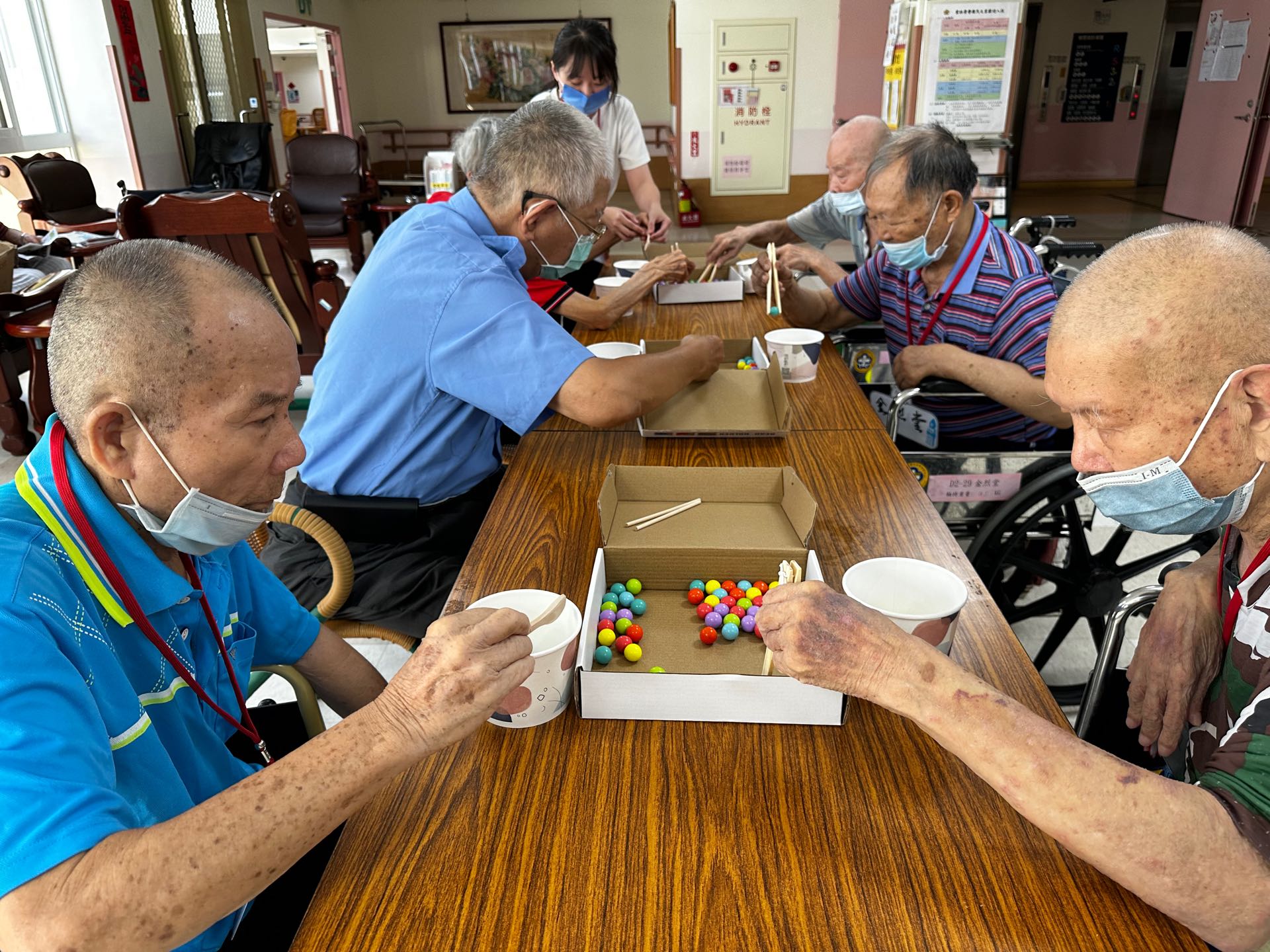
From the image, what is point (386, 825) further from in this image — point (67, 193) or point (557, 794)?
point (67, 193)

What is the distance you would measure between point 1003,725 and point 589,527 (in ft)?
2.45

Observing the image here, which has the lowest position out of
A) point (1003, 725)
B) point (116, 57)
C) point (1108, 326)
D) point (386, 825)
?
point (386, 825)

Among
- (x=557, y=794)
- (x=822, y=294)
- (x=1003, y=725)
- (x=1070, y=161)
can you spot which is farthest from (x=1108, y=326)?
(x=1070, y=161)

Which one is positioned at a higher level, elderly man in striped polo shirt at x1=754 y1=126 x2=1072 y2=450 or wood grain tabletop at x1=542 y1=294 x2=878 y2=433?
elderly man in striped polo shirt at x1=754 y1=126 x2=1072 y2=450

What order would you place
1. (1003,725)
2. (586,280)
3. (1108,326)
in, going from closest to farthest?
(1003,725)
(1108,326)
(586,280)

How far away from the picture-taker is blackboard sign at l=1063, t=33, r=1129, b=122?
10844mm

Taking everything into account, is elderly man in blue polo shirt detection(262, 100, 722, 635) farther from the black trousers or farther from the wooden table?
the wooden table

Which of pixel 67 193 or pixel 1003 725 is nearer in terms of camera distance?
pixel 1003 725

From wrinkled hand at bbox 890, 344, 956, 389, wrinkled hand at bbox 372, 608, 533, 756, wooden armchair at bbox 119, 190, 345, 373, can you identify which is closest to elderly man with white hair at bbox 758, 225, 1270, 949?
wrinkled hand at bbox 372, 608, 533, 756

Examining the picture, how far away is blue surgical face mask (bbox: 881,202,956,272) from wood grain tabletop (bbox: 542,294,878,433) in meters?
0.30

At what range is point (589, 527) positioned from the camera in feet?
4.53

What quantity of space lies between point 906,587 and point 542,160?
1148 millimetres

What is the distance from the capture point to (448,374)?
62.1 inches

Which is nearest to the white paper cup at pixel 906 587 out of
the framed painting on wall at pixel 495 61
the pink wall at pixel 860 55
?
the pink wall at pixel 860 55
